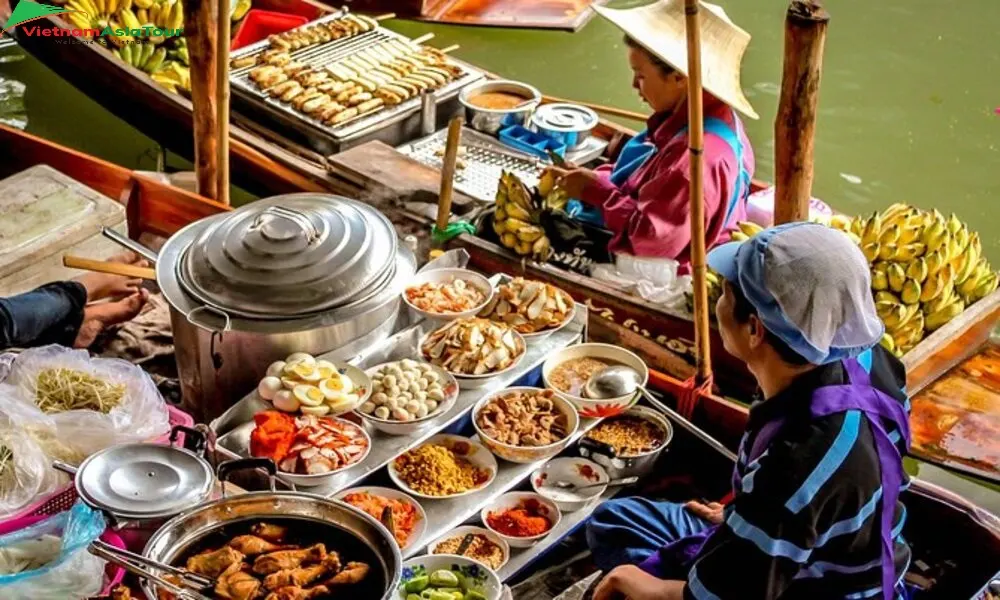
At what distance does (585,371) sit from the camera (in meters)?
4.00

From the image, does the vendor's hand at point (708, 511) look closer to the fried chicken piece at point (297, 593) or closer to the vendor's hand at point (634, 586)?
the vendor's hand at point (634, 586)

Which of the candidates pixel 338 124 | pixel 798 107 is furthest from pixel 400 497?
pixel 338 124

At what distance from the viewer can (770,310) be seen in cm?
247

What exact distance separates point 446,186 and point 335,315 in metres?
1.17

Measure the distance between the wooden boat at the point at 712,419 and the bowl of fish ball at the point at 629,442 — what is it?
0.41 feet

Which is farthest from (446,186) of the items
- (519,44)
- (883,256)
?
(519,44)

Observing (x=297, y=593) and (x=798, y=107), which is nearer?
(x=297, y=593)

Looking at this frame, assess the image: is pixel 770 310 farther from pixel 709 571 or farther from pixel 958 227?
pixel 958 227

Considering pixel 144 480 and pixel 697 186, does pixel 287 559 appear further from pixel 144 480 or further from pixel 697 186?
pixel 697 186

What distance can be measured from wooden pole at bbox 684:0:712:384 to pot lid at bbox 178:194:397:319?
100cm

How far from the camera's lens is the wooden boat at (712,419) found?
327 cm

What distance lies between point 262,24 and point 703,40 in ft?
11.1

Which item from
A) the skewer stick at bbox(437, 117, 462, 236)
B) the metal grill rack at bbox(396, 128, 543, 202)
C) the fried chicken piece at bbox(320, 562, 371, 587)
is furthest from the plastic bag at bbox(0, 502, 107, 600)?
the metal grill rack at bbox(396, 128, 543, 202)

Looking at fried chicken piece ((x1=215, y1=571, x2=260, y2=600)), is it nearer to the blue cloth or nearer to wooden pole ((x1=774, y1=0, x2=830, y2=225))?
the blue cloth
